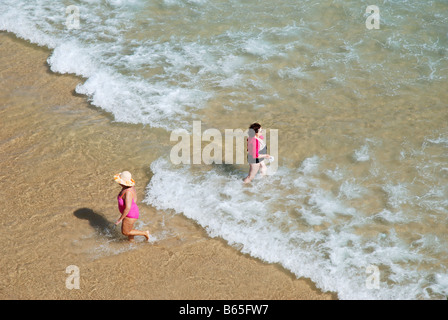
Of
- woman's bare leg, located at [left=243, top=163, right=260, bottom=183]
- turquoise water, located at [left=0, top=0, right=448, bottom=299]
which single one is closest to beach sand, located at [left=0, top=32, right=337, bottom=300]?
turquoise water, located at [left=0, top=0, right=448, bottom=299]

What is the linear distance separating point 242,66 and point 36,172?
6169 millimetres

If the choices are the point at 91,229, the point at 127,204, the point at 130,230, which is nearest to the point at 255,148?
the point at 127,204

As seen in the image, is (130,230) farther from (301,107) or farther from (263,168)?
(301,107)

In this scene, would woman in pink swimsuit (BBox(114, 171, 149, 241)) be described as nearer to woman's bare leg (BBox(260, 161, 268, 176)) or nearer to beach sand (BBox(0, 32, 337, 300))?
beach sand (BBox(0, 32, 337, 300))

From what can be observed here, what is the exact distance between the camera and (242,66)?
1314 centimetres

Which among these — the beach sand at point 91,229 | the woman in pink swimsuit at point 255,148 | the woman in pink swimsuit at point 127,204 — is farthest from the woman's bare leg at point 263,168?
the woman in pink swimsuit at point 127,204

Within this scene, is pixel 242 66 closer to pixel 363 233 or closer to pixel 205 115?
pixel 205 115

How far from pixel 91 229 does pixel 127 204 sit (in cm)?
121

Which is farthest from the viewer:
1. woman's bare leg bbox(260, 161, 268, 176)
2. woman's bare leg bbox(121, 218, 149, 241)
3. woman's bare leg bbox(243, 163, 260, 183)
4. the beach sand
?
woman's bare leg bbox(260, 161, 268, 176)

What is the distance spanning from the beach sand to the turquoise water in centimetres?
44

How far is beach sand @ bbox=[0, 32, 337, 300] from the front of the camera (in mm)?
7523

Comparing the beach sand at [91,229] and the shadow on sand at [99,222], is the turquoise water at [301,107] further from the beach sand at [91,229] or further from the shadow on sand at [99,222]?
the shadow on sand at [99,222]

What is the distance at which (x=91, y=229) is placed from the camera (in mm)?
8531
